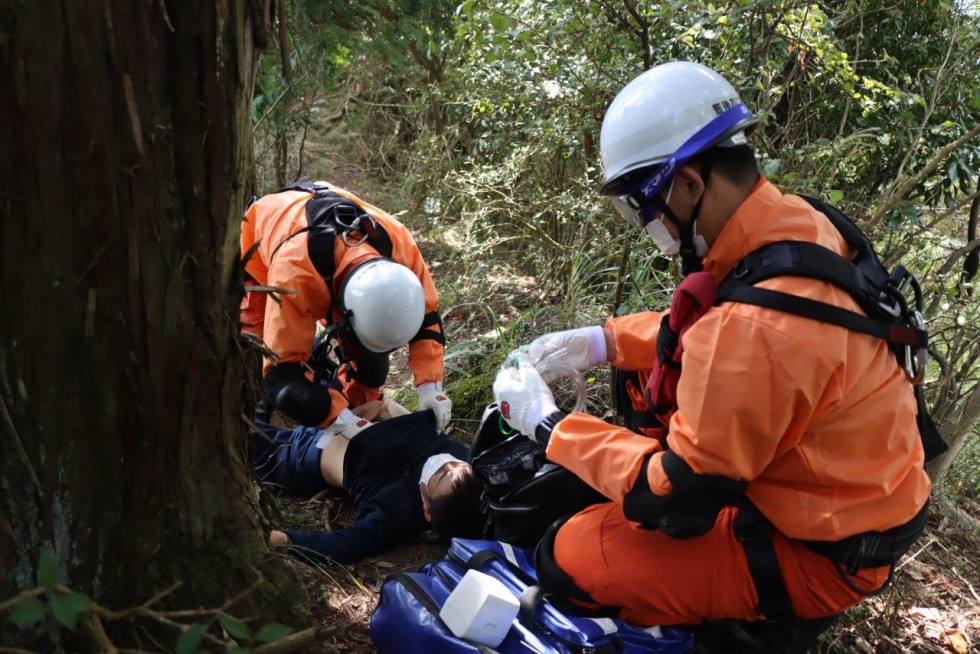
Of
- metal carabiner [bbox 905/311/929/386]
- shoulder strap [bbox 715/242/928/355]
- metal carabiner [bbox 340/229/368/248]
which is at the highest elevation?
shoulder strap [bbox 715/242/928/355]

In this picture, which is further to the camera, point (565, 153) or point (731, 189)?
point (565, 153)

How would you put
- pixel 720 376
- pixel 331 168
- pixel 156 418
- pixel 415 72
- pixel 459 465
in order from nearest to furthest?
pixel 156 418 < pixel 720 376 < pixel 459 465 < pixel 415 72 < pixel 331 168

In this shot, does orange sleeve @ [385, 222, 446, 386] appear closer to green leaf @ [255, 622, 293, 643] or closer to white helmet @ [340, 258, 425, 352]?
white helmet @ [340, 258, 425, 352]

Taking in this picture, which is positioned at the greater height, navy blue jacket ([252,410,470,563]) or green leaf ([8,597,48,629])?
green leaf ([8,597,48,629])

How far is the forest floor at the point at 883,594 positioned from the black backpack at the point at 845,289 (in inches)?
48.3

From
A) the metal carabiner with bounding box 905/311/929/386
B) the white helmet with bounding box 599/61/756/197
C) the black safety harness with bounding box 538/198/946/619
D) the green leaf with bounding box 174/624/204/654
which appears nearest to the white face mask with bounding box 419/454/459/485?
the black safety harness with bounding box 538/198/946/619

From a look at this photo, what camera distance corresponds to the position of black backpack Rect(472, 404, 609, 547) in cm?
280

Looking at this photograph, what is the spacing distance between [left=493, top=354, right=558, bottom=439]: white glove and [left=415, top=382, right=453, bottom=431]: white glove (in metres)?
1.04

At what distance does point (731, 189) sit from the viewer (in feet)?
7.14

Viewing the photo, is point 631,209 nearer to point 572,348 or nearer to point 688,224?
point 688,224

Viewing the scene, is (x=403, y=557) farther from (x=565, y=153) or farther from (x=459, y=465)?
(x=565, y=153)

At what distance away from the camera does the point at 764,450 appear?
76.2 inches

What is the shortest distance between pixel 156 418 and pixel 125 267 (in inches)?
13.6

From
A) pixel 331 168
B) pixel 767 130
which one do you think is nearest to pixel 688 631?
pixel 767 130
